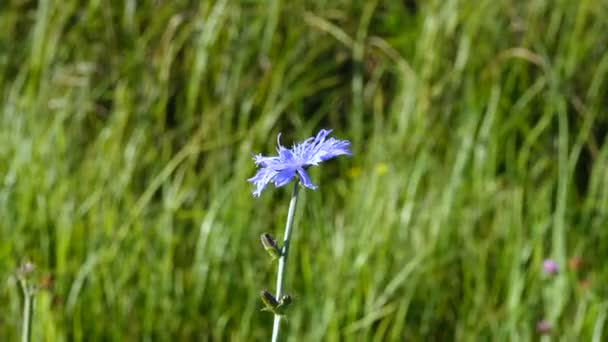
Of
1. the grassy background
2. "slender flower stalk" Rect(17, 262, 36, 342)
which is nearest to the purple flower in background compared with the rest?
the grassy background

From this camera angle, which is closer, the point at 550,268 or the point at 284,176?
the point at 284,176

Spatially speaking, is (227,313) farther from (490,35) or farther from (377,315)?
(490,35)

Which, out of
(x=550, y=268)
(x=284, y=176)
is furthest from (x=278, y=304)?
(x=550, y=268)

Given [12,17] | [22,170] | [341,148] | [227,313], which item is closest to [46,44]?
[12,17]

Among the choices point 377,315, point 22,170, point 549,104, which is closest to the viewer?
point 377,315

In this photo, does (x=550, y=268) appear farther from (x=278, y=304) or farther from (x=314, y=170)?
(x=278, y=304)

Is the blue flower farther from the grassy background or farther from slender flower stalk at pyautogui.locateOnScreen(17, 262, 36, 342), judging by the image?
the grassy background
